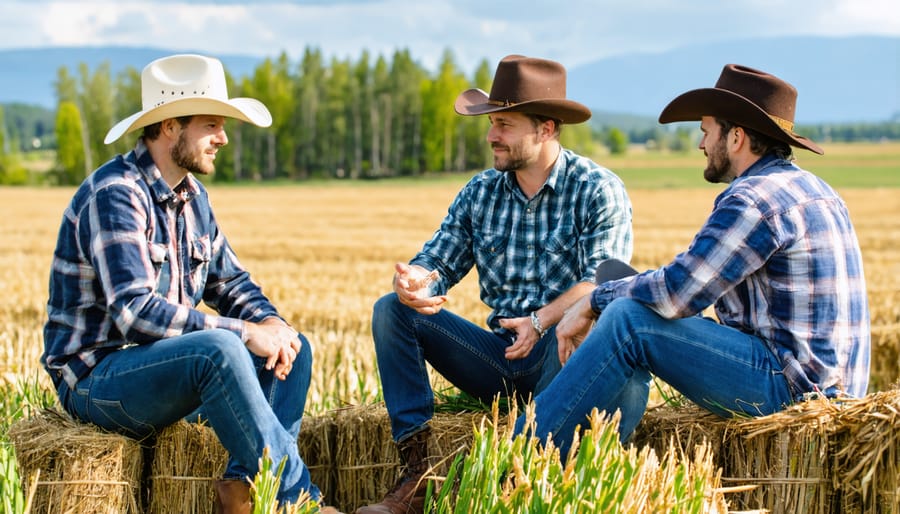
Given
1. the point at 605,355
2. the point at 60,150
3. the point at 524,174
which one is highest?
the point at 524,174

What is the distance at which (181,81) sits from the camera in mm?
4535

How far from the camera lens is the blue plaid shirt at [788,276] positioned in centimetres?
393

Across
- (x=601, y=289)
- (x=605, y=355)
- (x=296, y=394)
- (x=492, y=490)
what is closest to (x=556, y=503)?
(x=492, y=490)

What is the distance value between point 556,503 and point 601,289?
56.2 inches

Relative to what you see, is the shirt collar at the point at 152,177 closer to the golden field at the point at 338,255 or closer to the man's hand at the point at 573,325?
the golden field at the point at 338,255

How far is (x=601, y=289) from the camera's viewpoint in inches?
168

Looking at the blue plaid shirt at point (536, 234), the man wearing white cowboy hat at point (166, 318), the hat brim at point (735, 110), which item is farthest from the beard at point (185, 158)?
the hat brim at point (735, 110)

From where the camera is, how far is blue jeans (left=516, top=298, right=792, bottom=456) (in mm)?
3969

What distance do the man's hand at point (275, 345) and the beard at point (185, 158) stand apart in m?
0.68

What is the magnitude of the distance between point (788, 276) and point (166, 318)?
2.39 metres

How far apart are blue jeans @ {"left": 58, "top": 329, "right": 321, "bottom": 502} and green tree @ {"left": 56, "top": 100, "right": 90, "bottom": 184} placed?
76982 millimetres

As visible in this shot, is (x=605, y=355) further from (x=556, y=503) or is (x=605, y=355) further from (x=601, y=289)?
(x=556, y=503)

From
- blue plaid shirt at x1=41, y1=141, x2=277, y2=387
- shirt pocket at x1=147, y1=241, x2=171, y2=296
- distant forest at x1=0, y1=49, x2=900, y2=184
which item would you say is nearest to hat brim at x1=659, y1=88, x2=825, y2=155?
blue plaid shirt at x1=41, y1=141, x2=277, y2=387

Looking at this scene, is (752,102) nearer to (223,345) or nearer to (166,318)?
→ (223,345)
